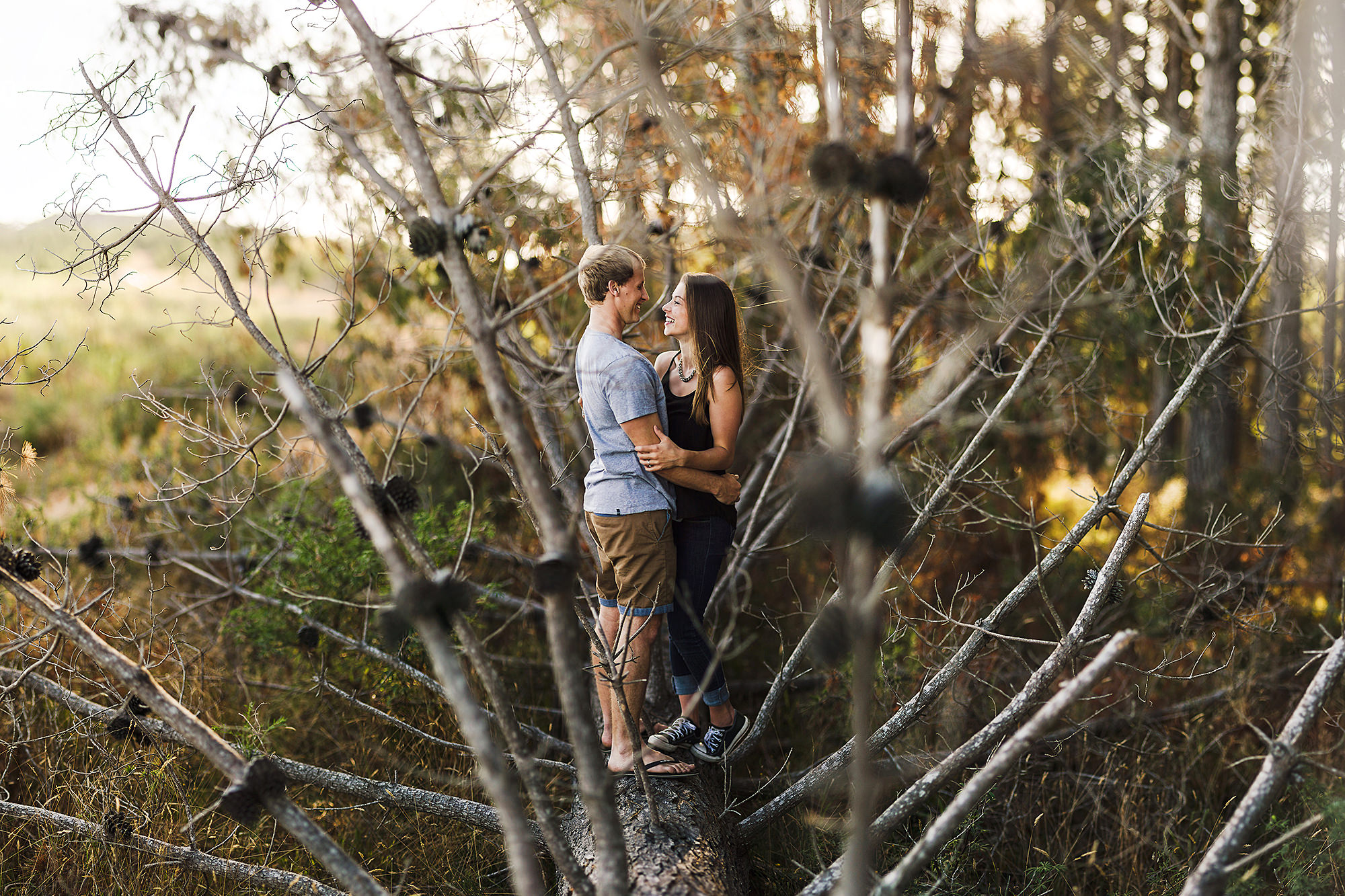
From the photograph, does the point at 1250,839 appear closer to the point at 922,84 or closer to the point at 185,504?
the point at 922,84

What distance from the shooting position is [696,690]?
126 inches

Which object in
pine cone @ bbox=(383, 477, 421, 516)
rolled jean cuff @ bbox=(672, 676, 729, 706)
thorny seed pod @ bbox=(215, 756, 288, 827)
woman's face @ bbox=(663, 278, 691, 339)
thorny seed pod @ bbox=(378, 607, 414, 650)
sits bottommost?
rolled jean cuff @ bbox=(672, 676, 729, 706)

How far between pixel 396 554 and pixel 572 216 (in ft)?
11.3

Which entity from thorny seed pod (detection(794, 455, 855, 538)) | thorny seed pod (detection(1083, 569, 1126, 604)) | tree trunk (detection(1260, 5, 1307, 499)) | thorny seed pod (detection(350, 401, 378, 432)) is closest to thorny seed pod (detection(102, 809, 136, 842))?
thorny seed pod (detection(350, 401, 378, 432))

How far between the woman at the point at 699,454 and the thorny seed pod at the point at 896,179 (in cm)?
144

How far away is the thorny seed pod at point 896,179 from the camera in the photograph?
1.34 m

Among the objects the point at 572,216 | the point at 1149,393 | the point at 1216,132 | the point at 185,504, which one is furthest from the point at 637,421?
the point at 1216,132

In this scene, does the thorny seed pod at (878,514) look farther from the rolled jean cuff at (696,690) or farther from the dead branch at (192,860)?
the dead branch at (192,860)

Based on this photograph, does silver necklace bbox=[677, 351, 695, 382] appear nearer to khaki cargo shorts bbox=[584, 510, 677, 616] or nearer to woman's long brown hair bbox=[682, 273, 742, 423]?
woman's long brown hair bbox=[682, 273, 742, 423]

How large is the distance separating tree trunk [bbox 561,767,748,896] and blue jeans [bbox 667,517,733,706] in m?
0.35

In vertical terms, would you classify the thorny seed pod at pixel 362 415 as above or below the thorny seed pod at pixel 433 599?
above

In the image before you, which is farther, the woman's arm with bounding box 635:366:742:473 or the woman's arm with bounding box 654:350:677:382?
the woman's arm with bounding box 654:350:677:382

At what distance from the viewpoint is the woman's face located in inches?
111

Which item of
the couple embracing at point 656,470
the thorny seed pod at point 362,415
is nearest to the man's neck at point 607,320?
the couple embracing at point 656,470
